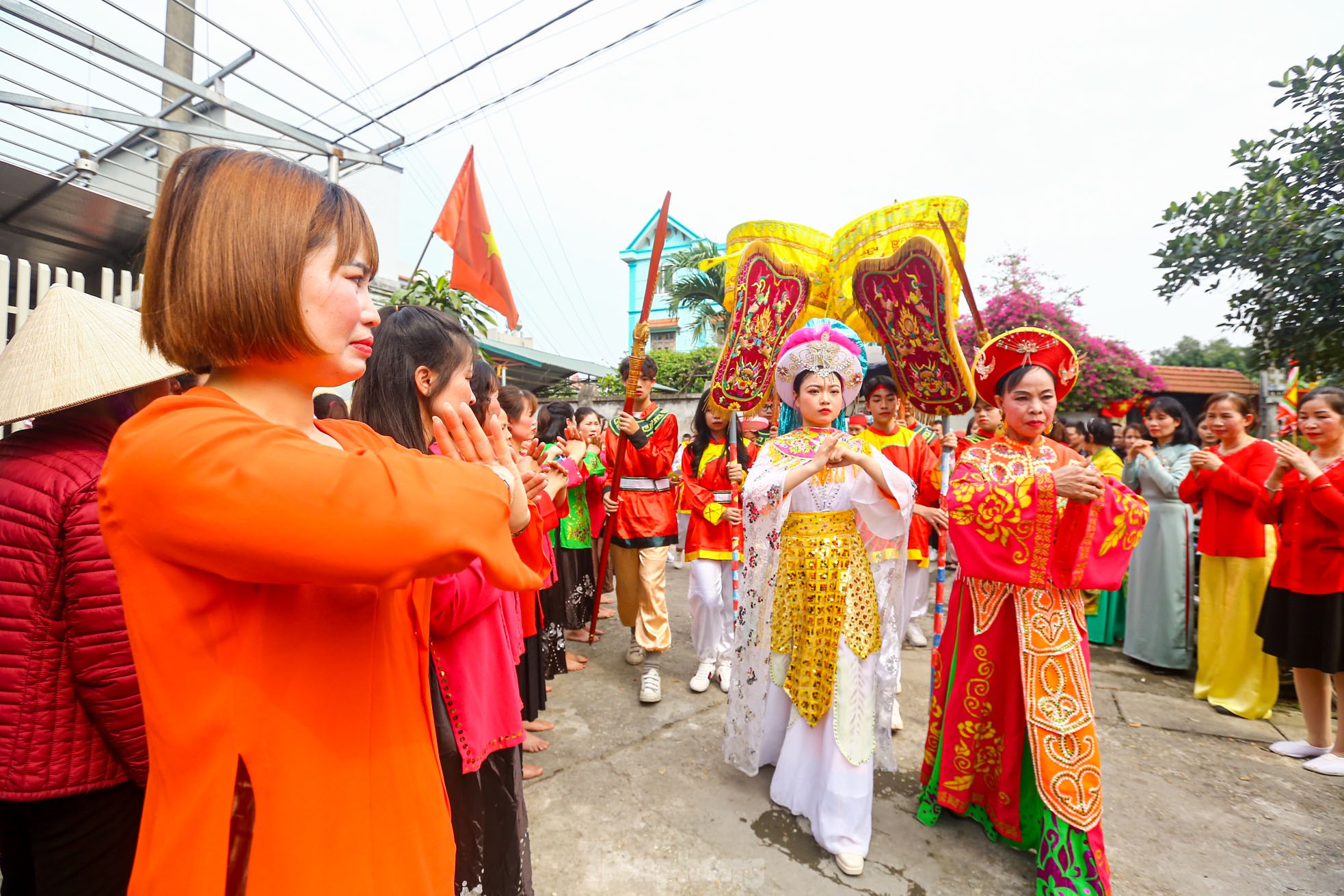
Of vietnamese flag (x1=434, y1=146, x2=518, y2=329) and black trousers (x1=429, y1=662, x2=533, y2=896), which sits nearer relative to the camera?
black trousers (x1=429, y1=662, x2=533, y2=896)

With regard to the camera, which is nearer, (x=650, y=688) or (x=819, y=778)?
(x=819, y=778)

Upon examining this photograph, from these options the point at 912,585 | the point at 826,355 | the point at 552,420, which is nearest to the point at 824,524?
the point at 826,355

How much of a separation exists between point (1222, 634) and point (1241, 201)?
294 cm

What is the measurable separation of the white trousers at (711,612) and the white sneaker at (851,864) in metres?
2.02

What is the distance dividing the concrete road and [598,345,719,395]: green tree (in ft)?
40.0

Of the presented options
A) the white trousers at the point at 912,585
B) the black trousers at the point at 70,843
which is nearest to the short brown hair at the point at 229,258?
the black trousers at the point at 70,843

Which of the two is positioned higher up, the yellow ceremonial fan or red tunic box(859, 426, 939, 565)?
the yellow ceremonial fan

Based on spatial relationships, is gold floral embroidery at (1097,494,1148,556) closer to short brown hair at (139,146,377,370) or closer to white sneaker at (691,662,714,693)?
white sneaker at (691,662,714,693)

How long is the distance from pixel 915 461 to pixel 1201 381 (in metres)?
15.7

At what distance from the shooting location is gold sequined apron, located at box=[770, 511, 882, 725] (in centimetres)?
281

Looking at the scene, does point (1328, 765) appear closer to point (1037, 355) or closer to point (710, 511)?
point (1037, 355)

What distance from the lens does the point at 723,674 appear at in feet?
14.7

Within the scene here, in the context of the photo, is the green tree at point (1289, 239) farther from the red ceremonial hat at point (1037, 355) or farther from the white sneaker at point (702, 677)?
the white sneaker at point (702, 677)

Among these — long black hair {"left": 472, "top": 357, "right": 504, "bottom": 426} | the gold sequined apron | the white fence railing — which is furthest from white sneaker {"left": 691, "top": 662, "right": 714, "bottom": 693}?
the white fence railing
